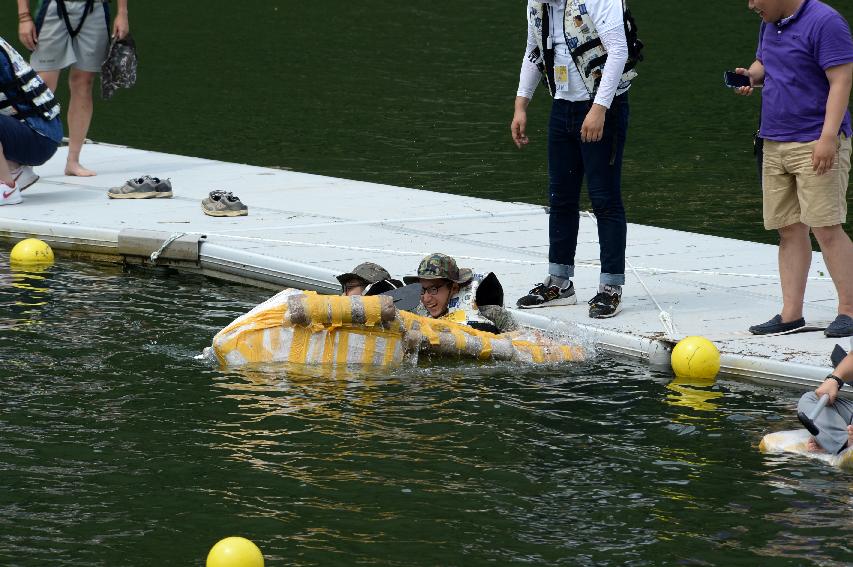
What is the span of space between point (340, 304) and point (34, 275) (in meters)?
3.71

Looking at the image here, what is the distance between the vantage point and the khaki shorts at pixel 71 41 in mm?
13656

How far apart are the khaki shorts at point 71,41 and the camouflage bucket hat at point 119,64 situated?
73 millimetres

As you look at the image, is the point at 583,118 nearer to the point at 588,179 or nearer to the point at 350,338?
the point at 588,179

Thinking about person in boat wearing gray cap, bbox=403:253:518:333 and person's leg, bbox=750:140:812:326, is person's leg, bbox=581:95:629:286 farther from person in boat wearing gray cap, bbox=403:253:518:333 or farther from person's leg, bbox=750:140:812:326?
person's leg, bbox=750:140:812:326

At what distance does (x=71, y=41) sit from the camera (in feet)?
45.1

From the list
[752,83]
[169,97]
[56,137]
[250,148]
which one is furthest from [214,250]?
[169,97]

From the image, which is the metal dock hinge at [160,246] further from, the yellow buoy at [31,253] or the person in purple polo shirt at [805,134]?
the person in purple polo shirt at [805,134]

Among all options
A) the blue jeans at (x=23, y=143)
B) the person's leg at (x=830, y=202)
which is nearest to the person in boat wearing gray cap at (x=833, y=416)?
the person's leg at (x=830, y=202)

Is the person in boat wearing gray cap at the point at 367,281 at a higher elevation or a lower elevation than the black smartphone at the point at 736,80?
lower

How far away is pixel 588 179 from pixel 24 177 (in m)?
6.26

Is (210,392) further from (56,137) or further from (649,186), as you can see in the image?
(649,186)

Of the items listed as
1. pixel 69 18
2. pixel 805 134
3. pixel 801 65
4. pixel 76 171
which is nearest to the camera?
pixel 801 65

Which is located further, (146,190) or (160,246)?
(146,190)

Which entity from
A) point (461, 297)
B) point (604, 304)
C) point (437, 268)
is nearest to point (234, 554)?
point (437, 268)
